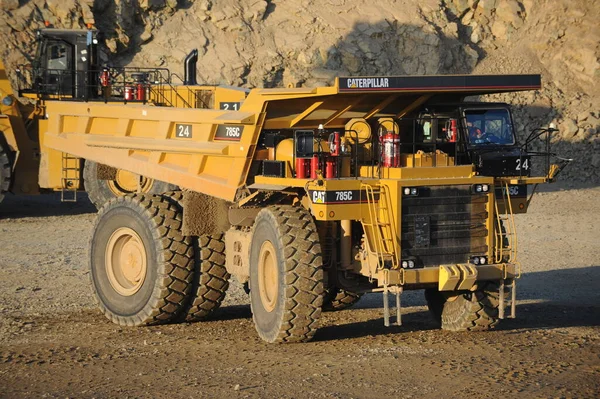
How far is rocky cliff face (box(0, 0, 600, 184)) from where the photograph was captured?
28734 millimetres

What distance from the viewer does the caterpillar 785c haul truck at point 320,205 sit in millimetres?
10562

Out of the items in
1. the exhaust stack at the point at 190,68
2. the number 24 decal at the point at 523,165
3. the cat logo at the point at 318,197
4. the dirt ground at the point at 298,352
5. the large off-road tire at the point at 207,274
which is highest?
the exhaust stack at the point at 190,68

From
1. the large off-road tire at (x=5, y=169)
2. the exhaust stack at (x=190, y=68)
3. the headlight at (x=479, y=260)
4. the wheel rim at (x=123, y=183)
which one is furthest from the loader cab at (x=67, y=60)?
the headlight at (x=479, y=260)

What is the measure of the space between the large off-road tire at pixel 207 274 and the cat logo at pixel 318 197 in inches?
79.0

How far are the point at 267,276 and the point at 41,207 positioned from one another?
1338 centimetres

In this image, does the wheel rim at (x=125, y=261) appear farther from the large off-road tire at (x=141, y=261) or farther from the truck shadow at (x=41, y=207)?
the truck shadow at (x=41, y=207)

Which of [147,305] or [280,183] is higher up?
[280,183]

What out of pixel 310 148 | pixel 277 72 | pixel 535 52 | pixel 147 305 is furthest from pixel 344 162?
pixel 535 52

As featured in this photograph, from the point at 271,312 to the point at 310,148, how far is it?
5.45ft

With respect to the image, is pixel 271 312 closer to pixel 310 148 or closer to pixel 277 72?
pixel 310 148

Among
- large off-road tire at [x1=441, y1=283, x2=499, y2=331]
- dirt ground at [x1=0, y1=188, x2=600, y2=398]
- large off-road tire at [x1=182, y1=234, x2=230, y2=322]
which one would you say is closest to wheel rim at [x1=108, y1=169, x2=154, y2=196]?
dirt ground at [x1=0, y1=188, x2=600, y2=398]

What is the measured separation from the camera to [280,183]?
10.9m

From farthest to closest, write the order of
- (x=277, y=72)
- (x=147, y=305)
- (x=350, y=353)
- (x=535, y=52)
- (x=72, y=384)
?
(x=535, y=52)
(x=277, y=72)
(x=147, y=305)
(x=350, y=353)
(x=72, y=384)

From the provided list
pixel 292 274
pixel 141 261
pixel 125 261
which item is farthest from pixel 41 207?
pixel 292 274
